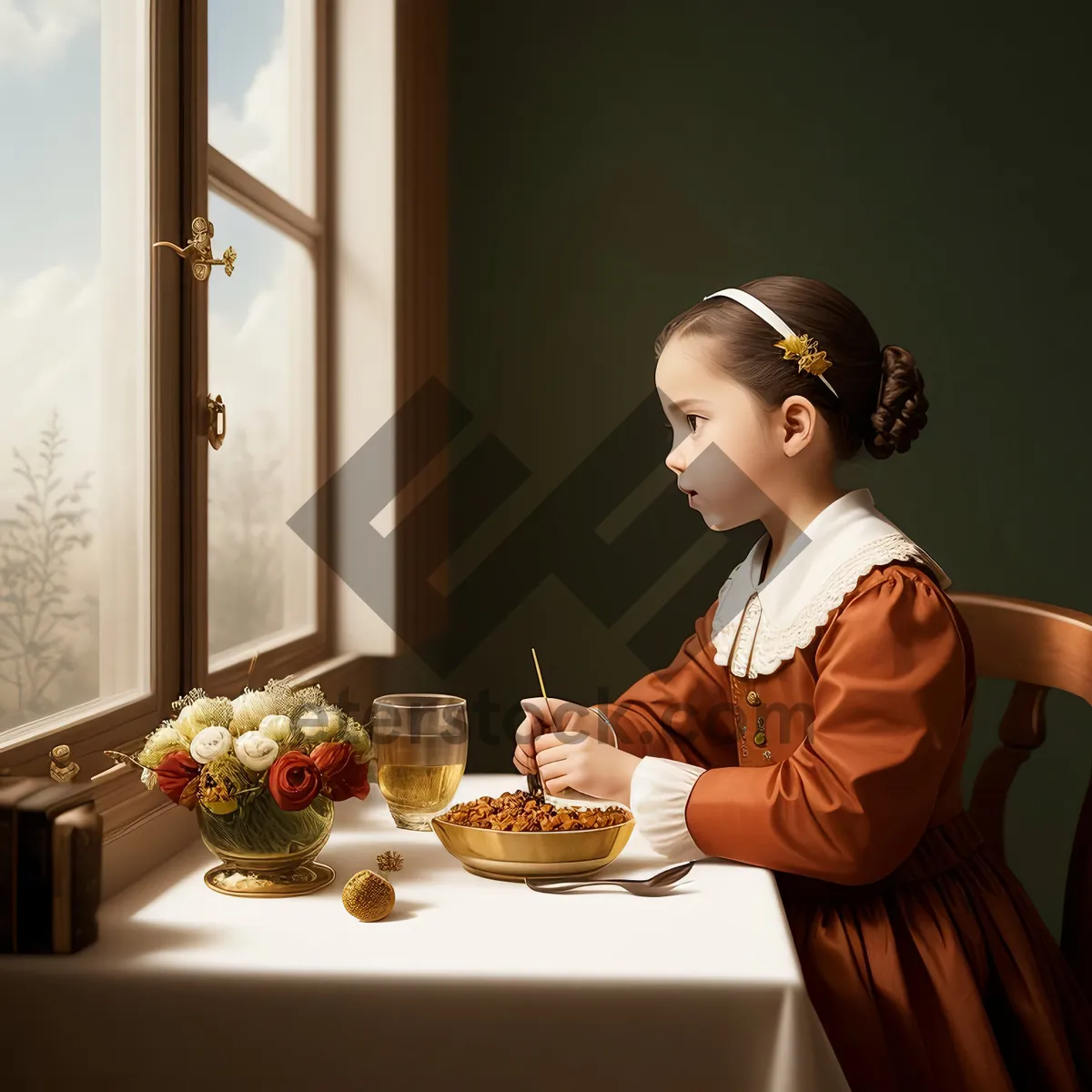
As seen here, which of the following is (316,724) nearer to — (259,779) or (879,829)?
(259,779)

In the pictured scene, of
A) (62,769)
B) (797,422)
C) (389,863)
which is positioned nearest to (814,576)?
(797,422)

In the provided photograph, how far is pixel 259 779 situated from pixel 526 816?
9.6 inches

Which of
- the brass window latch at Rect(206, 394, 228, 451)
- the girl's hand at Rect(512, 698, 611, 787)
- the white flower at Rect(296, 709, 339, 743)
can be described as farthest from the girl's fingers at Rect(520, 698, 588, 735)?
the brass window latch at Rect(206, 394, 228, 451)

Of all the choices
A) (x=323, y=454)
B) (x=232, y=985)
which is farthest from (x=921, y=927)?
(x=323, y=454)

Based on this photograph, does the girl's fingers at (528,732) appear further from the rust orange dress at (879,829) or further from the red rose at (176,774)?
the red rose at (176,774)

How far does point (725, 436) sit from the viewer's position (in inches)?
48.1

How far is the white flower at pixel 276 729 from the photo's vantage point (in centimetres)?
94

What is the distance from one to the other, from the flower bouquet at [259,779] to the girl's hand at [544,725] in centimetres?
22

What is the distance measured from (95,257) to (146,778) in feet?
1.79

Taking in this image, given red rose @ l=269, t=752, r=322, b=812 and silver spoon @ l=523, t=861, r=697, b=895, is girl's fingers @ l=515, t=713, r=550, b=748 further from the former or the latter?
red rose @ l=269, t=752, r=322, b=812

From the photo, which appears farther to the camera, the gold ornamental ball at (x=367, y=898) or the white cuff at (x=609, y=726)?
the white cuff at (x=609, y=726)

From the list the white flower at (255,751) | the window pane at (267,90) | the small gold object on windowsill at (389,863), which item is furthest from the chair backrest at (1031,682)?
the window pane at (267,90)

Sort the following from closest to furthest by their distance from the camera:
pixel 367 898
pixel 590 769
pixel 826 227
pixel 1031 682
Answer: pixel 367 898 < pixel 590 769 < pixel 1031 682 < pixel 826 227

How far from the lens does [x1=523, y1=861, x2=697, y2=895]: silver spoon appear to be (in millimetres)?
961
